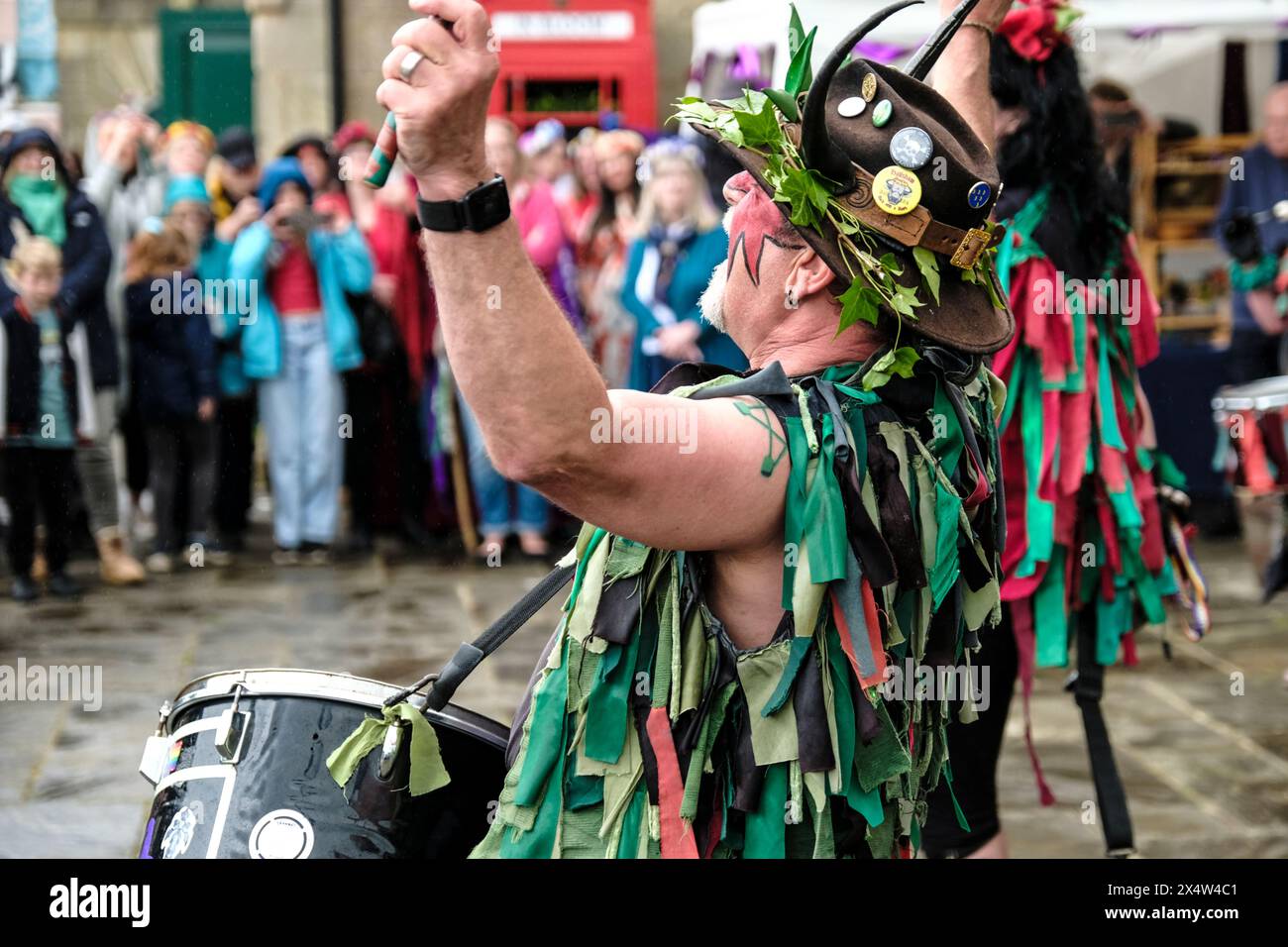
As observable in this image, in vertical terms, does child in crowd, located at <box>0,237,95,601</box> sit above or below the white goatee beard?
below

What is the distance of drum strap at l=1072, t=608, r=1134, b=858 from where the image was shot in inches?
141

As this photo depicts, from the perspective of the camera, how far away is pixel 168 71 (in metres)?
12.0

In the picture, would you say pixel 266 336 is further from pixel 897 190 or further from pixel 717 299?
pixel 897 190

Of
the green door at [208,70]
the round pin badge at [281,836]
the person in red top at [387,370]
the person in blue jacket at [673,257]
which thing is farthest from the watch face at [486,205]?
the green door at [208,70]

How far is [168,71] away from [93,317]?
535cm

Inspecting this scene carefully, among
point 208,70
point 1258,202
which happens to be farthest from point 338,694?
point 208,70

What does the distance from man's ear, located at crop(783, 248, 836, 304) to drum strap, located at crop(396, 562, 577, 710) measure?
48cm

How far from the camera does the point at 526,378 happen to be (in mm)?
1631

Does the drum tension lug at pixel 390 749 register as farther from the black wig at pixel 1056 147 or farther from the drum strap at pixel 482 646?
the black wig at pixel 1056 147

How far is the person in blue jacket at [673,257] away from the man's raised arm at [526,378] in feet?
18.0

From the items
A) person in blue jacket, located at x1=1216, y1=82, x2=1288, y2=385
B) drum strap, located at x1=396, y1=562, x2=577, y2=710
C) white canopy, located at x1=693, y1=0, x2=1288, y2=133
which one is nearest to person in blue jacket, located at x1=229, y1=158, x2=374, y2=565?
white canopy, located at x1=693, y1=0, x2=1288, y2=133

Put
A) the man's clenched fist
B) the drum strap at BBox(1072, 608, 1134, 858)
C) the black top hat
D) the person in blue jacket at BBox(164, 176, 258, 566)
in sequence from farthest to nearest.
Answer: the person in blue jacket at BBox(164, 176, 258, 566), the drum strap at BBox(1072, 608, 1134, 858), the black top hat, the man's clenched fist

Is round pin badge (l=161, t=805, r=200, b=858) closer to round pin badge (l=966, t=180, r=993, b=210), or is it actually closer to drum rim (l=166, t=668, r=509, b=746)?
drum rim (l=166, t=668, r=509, b=746)
